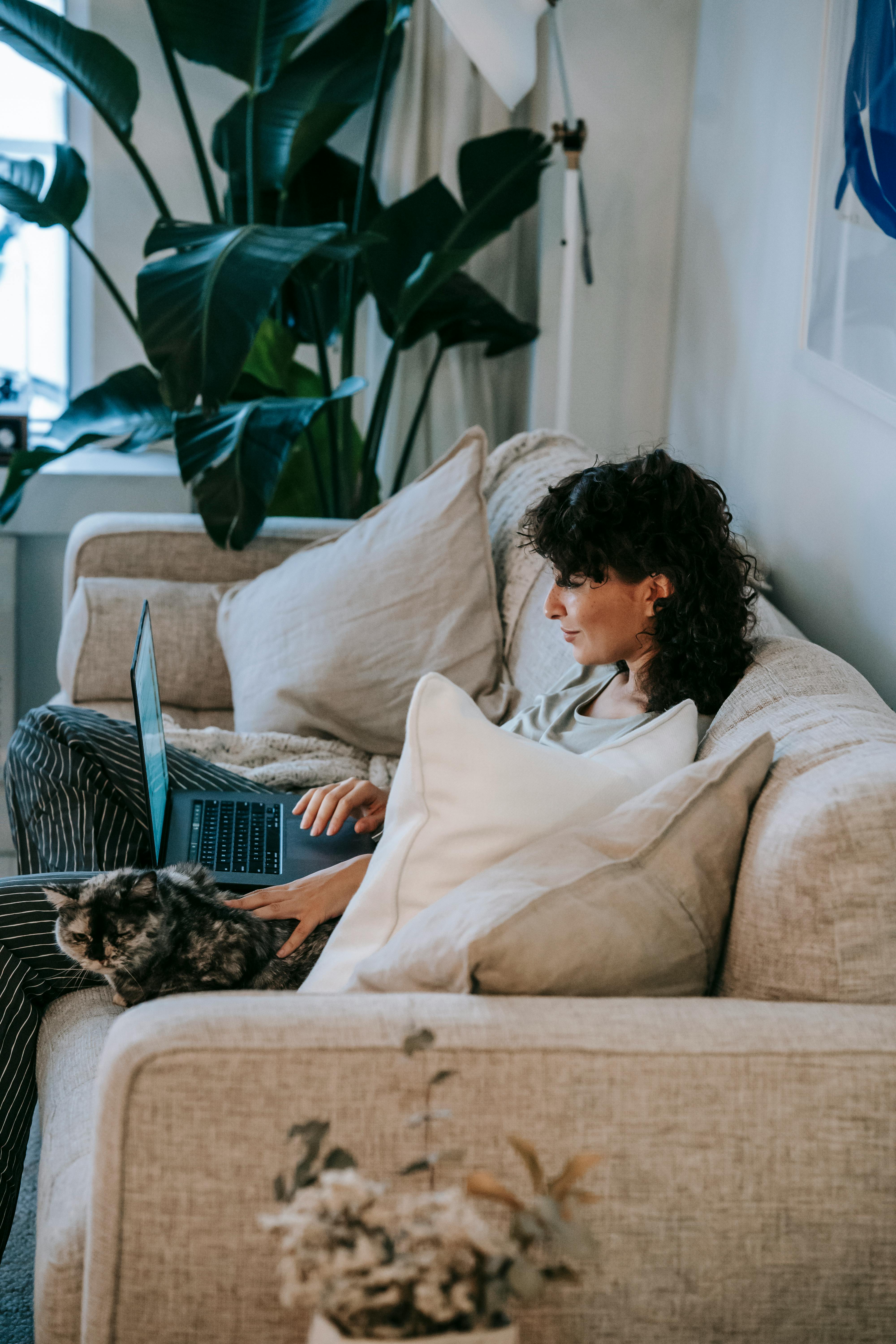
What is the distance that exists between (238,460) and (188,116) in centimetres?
95

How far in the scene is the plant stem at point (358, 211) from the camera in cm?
276

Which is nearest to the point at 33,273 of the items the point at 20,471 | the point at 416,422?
the point at 20,471

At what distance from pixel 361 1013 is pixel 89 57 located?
7.89 ft

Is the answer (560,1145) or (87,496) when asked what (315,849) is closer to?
(560,1145)

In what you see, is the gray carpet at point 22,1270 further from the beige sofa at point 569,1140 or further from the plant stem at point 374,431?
the plant stem at point 374,431

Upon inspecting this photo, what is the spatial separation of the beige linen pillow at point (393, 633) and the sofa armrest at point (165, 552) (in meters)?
0.35

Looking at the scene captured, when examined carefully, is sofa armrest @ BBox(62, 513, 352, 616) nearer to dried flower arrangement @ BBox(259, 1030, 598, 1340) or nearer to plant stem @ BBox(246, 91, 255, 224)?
plant stem @ BBox(246, 91, 255, 224)

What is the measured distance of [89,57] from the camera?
2.57m

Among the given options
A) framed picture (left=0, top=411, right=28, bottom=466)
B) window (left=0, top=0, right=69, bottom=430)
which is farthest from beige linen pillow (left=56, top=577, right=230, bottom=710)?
window (left=0, top=0, right=69, bottom=430)

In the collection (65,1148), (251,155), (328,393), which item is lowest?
(65,1148)

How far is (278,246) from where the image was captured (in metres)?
2.23

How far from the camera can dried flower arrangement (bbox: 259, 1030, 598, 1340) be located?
2.05 feet

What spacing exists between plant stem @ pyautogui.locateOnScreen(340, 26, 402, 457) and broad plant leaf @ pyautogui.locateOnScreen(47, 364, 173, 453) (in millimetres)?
437

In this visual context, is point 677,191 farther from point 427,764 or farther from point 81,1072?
point 81,1072
